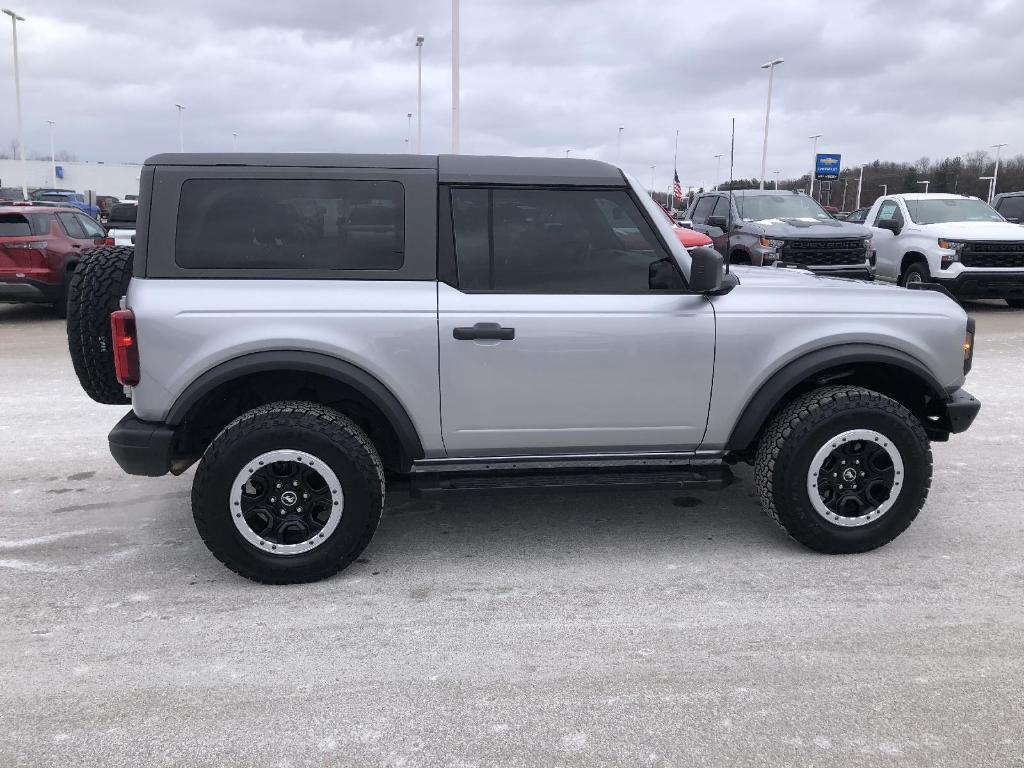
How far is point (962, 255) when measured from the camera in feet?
39.9

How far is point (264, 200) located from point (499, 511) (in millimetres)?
2125

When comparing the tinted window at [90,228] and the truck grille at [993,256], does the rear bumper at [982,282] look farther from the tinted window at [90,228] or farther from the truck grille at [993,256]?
the tinted window at [90,228]

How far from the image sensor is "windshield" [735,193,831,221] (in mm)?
13172

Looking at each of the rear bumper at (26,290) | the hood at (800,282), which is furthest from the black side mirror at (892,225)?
the rear bumper at (26,290)

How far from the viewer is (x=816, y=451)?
3.79 meters

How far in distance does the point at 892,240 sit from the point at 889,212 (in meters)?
0.88

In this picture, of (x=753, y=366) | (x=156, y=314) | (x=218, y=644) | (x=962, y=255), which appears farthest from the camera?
(x=962, y=255)

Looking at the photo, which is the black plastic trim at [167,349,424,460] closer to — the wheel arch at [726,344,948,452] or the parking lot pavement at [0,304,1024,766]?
the parking lot pavement at [0,304,1024,766]

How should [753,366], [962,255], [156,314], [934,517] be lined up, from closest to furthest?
[156,314]
[753,366]
[934,517]
[962,255]

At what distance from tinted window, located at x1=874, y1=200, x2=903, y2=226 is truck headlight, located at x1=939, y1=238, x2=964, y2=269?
56.0 inches

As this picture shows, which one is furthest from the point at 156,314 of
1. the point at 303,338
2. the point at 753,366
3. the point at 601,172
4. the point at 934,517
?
the point at 934,517

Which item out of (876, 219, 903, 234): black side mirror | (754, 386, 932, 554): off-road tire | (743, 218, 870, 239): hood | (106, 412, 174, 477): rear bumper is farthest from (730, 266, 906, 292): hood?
(876, 219, 903, 234): black side mirror

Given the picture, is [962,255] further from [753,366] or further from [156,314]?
[156,314]

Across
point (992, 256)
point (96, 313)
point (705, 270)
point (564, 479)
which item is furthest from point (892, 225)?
point (96, 313)
